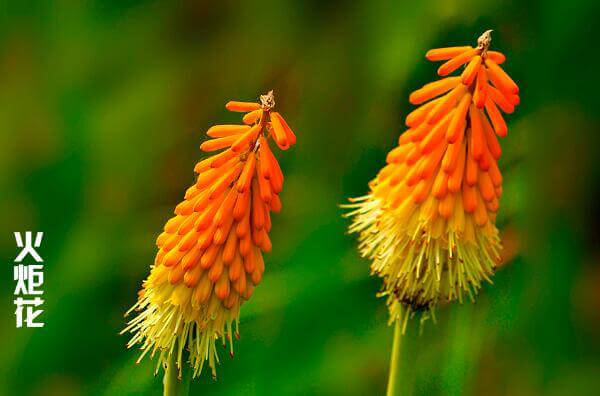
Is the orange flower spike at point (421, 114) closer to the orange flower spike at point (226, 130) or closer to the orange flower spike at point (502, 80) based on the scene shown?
the orange flower spike at point (502, 80)

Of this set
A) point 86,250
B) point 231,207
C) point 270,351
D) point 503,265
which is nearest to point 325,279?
point 270,351

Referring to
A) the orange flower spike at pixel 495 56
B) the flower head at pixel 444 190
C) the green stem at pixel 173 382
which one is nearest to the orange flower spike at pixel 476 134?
the flower head at pixel 444 190

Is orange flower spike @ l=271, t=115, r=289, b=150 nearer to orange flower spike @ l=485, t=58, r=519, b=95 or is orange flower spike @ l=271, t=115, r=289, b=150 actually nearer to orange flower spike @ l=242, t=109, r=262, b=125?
orange flower spike @ l=242, t=109, r=262, b=125

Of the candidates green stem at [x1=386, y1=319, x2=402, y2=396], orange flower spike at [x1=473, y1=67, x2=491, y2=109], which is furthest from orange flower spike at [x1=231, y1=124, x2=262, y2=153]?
green stem at [x1=386, y1=319, x2=402, y2=396]

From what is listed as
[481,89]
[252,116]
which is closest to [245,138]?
[252,116]

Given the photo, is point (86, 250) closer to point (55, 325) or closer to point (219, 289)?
point (55, 325)

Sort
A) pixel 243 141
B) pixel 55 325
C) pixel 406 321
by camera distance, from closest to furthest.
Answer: pixel 243 141, pixel 406 321, pixel 55 325
